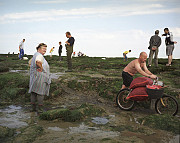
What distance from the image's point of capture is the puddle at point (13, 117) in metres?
5.18

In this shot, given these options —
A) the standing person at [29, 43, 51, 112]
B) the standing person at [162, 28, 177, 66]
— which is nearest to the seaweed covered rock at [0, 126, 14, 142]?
the standing person at [29, 43, 51, 112]

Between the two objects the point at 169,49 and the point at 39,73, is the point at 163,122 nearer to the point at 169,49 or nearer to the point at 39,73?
the point at 39,73

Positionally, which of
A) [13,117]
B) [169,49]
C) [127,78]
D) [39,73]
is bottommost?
[13,117]

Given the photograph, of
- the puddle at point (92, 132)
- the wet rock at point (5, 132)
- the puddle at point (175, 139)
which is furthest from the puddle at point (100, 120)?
the wet rock at point (5, 132)

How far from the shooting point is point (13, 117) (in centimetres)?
584

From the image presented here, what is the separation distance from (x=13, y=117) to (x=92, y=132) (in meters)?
2.57

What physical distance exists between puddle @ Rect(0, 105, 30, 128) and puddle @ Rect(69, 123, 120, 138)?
53.9 inches

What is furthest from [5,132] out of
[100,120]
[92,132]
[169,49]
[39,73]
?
[169,49]

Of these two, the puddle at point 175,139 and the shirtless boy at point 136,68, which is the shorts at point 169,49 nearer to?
the shirtless boy at point 136,68

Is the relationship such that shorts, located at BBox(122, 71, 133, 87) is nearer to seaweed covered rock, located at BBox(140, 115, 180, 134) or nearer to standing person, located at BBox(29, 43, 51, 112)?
seaweed covered rock, located at BBox(140, 115, 180, 134)

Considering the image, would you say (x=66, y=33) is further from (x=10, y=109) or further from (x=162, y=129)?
(x=162, y=129)

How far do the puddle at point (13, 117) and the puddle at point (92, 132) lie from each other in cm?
137

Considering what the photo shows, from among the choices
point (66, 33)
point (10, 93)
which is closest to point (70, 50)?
point (66, 33)

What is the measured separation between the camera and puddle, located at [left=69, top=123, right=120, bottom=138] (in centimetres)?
438
